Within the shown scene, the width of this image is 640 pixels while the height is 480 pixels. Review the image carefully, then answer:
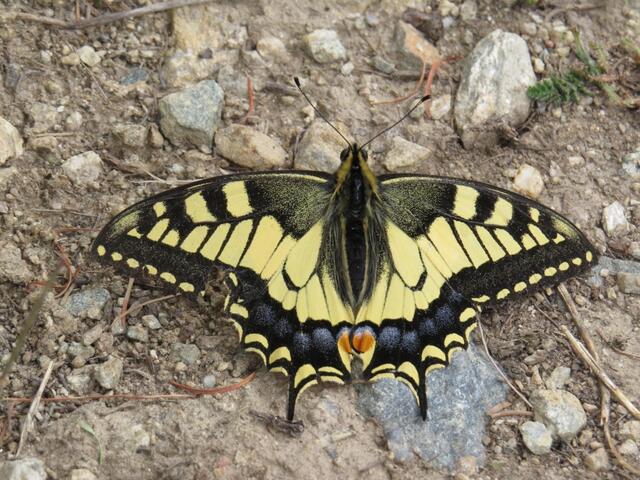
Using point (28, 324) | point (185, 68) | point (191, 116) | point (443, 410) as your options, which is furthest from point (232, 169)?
point (28, 324)

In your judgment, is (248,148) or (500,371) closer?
(500,371)

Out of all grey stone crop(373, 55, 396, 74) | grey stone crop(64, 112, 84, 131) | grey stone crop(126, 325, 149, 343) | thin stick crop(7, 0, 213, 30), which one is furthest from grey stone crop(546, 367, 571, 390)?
thin stick crop(7, 0, 213, 30)

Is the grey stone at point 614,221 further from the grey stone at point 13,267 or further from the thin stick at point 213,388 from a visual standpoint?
the grey stone at point 13,267

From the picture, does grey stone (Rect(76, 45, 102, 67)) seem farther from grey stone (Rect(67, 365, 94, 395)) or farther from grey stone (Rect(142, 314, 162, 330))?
grey stone (Rect(67, 365, 94, 395))

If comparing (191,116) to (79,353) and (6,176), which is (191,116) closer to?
(6,176)

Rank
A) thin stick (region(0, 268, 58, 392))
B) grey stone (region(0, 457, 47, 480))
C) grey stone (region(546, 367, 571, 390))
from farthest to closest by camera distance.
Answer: grey stone (region(546, 367, 571, 390))
grey stone (region(0, 457, 47, 480))
thin stick (region(0, 268, 58, 392))

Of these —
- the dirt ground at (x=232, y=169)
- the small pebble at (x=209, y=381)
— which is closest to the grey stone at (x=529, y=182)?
the dirt ground at (x=232, y=169)

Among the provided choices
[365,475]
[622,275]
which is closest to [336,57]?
[622,275]
